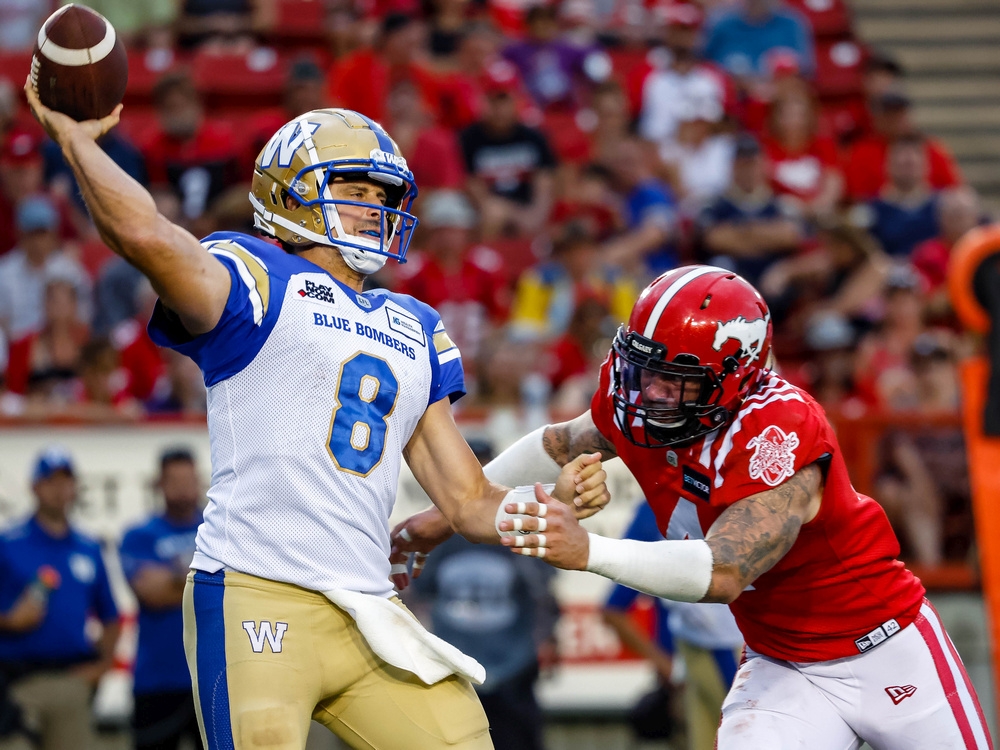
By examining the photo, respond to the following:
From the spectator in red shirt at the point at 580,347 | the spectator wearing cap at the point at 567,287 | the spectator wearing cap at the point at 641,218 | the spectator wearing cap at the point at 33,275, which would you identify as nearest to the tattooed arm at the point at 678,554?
the spectator in red shirt at the point at 580,347

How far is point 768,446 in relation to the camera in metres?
3.74

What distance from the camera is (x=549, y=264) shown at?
Result: 9.70 m

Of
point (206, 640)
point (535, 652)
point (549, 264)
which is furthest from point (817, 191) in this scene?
point (206, 640)

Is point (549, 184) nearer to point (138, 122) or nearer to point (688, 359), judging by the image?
point (138, 122)

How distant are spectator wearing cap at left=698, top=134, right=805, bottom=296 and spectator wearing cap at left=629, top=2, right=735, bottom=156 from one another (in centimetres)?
130

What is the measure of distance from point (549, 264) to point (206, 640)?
21.1 ft

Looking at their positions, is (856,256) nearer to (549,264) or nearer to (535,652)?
(549,264)

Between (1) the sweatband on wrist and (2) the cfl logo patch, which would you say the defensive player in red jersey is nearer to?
(1) the sweatband on wrist

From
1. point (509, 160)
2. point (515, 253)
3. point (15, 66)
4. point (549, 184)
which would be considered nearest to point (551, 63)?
point (509, 160)

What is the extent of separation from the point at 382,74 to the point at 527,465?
697 centimetres

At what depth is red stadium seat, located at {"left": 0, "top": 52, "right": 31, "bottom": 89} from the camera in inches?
442

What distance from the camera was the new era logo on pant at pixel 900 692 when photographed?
396cm

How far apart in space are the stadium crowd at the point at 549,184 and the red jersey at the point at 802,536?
4248mm

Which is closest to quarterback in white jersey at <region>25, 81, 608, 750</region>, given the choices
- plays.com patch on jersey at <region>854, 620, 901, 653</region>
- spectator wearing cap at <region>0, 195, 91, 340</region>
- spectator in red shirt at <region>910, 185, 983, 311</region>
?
plays.com patch on jersey at <region>854, 620, 901, 653</region>
